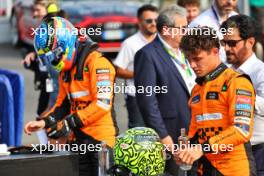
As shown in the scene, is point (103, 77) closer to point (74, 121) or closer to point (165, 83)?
point (74, 121)

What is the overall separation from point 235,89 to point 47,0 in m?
5.28

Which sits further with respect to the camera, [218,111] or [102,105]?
[102,105]

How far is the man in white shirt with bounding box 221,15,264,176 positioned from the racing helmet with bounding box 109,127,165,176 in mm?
1047

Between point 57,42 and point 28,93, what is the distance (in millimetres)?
8960

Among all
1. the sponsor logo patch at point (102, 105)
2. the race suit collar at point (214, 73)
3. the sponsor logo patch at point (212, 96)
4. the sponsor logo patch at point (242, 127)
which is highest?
the race suit collar at point (214, 73)

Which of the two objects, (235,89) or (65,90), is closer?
(235,89)

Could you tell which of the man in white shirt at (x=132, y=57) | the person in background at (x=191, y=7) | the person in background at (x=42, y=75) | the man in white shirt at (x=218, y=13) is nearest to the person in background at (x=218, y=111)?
the man in white shirt at (x=218, y=13)

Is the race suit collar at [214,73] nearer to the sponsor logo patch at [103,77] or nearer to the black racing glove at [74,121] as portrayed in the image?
the sponsor logo patch at [103,77]

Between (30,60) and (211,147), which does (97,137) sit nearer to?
(211,147)

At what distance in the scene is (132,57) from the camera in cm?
952

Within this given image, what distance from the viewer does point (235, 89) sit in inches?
213

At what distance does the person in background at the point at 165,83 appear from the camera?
7293 mm

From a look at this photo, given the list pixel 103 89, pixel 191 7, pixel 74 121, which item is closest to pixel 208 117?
pixel 103 89

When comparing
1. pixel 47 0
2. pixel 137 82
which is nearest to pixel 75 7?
pixel 47 0
